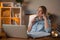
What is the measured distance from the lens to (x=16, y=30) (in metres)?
1.76

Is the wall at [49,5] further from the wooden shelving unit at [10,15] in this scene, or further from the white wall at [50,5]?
the wooden shelving unit at [10,15]

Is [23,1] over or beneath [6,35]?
over

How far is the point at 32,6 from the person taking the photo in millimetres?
5031

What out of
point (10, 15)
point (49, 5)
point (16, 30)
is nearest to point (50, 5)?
point (49, 5)

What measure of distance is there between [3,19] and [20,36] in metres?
3.06

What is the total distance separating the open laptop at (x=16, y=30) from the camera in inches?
69.0

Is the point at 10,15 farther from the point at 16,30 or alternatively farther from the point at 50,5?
the point at 16,30

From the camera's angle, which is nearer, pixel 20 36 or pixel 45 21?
pixel 20 36

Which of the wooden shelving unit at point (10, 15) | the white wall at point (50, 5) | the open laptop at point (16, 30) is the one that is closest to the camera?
the open laptop at point (16, 30)

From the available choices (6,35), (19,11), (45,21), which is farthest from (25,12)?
(6,35)

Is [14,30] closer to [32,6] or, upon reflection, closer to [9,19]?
[9,19]

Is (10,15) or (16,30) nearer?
(16,30)

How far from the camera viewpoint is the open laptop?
175 centimetres

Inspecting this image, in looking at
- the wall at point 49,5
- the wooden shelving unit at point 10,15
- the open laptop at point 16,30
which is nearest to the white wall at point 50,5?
the wall at point 49,5
